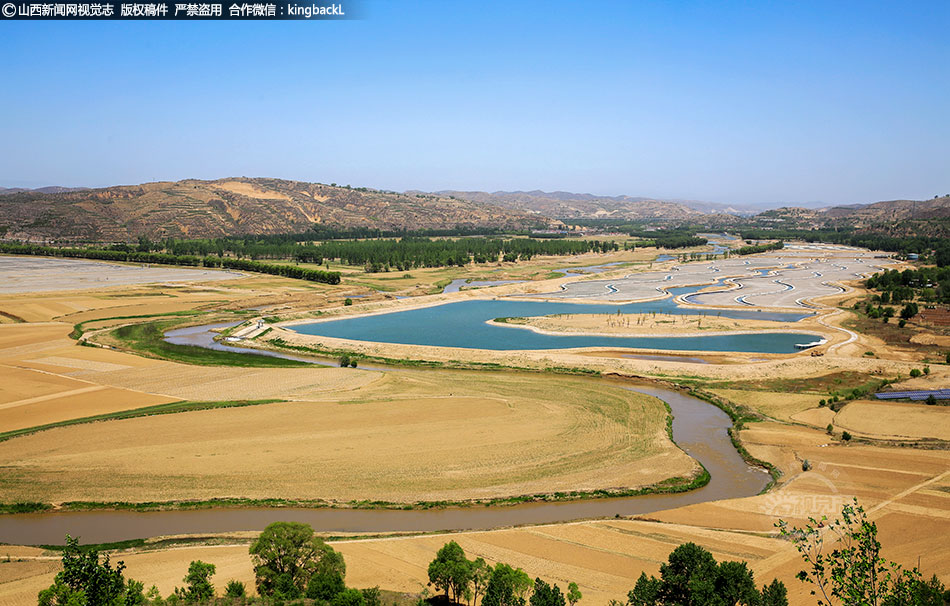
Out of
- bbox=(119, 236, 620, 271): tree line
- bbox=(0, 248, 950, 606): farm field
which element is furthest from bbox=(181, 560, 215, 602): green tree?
bbox=(119, 236, 620, 271): tree line

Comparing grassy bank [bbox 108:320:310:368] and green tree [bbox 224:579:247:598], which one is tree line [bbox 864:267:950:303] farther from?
green tree [bbox 224:579:247:598]

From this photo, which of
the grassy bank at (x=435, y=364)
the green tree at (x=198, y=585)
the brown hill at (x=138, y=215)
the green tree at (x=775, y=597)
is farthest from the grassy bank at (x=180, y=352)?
the brown hill at (x=138, y=215)

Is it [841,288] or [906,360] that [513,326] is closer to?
[906,360]

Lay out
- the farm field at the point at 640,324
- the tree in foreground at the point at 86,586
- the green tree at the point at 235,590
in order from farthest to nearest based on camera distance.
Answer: the farm field at the point at 640,324
the green tree at the point at 235,590
the tree in foreground at the point at 86,586

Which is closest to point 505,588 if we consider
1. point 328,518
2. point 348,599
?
point 348,599

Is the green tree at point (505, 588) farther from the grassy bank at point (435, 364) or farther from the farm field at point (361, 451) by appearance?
the grassy bank at point (435, 364)

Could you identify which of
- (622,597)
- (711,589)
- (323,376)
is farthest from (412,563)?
(323,376)

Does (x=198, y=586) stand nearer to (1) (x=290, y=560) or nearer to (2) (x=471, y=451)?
(1) (x=290, y=560)
